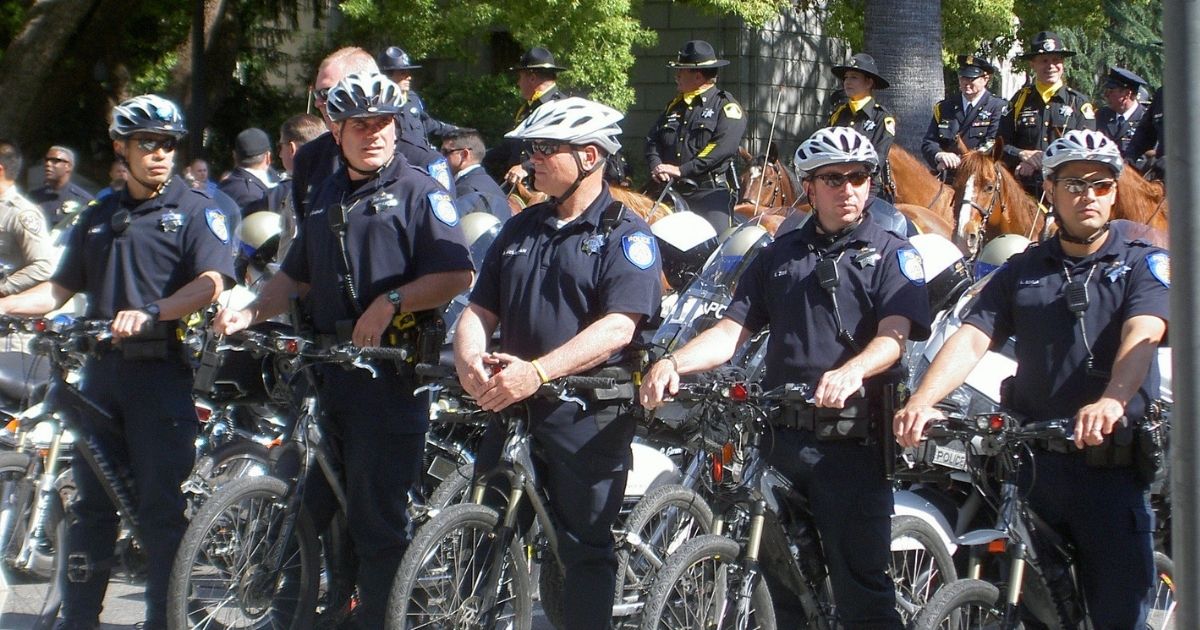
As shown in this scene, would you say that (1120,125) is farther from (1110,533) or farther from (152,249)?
(152,249)

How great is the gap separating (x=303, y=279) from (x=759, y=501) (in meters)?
1.98

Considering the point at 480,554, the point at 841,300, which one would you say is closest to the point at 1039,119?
the point at 841,300

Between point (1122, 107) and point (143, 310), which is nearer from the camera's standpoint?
point (143, 310)

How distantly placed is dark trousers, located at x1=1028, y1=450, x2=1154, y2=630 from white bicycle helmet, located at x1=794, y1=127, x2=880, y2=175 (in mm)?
1163

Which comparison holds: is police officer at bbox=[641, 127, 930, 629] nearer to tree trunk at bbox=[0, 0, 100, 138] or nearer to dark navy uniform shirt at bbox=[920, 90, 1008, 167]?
dark navy uniform shirt at bbox=[920, 90, 1008, 167]

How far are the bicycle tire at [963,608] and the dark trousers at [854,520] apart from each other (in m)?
0.15

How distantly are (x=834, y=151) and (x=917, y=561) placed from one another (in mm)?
1752

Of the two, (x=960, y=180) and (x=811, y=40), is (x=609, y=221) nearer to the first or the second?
(x=960, y=180)

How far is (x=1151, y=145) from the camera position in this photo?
11328mm

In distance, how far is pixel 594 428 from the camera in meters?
5.16

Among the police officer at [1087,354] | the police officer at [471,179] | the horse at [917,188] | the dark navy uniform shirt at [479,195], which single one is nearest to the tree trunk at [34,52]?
the police officer at [471,179]

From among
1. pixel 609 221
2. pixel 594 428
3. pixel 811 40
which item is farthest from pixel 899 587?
pixel 811 40

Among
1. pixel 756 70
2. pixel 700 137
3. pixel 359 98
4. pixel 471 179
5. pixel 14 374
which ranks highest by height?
pixel 359 98

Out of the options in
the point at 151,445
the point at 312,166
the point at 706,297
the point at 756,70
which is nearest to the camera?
→ the point at 151,445
